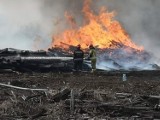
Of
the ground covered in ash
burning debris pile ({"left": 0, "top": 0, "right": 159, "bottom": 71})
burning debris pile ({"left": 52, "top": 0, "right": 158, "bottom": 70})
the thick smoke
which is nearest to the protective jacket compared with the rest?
burning debris pile ({"left": 0, "top": 0, "right": 159, "bottom": 71})

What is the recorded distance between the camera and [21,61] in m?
27.7

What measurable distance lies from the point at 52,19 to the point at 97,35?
36.7 ft

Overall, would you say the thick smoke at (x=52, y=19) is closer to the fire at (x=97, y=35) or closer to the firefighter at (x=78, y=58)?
the fire at (x=97, y=35)

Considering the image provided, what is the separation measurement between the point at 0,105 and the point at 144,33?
39788 millimetres

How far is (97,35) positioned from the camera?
40.2 m

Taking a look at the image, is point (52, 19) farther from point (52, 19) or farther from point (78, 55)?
point (78, 55)

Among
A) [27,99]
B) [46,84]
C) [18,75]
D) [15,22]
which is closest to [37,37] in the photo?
[15,22]

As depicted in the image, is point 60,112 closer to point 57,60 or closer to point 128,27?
point 57,60

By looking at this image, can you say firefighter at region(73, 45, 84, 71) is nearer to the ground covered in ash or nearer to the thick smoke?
the ground covered in ash

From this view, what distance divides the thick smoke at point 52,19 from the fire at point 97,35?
3.80 metres

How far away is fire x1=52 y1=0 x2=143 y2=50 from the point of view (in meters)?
39.8

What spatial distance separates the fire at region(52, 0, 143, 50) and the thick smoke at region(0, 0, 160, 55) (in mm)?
3795

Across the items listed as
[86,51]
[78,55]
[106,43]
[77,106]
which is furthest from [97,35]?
[77,106]

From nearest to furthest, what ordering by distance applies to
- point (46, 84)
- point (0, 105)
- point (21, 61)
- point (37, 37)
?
point (0, 105) < point (46, 84) < point (21, 61) < point (37, 37)
